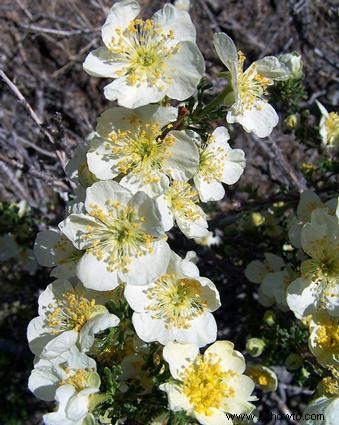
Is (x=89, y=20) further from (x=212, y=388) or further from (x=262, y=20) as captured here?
(x=212, y=388)

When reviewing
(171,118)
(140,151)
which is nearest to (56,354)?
(140,151)

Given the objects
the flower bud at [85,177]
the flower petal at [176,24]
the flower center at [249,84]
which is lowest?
the flower bud at [85,177]

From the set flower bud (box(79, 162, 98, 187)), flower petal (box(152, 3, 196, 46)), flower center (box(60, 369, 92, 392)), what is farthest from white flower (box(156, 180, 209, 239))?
flower center (box(60, 369, 92, 392))

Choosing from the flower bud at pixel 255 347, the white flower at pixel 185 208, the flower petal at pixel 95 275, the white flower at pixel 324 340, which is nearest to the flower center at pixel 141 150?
the white flower at pixel 185 208

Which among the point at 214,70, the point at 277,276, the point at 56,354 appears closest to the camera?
the point at 56,354

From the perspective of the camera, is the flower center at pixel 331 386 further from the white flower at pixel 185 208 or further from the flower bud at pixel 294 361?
the white flower at pixel 185 208

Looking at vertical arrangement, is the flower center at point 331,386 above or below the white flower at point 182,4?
below

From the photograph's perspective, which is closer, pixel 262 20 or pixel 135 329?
pixel 135 329
